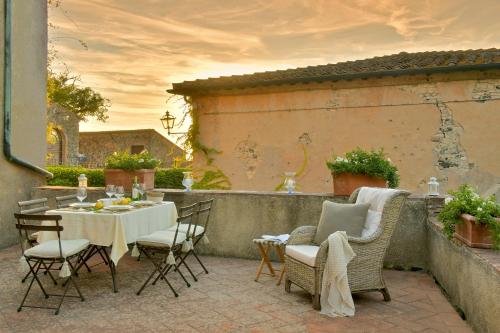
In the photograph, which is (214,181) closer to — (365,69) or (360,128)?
(360,128)

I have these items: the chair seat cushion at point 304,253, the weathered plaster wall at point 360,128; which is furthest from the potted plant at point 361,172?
the weathered plaster wall at point 360,128

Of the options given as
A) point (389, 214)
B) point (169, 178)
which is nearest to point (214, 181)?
point (169, 178)

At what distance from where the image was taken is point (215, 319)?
3369 millimetres

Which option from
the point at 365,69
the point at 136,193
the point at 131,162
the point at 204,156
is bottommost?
the point at 136,193

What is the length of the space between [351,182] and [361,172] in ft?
Result: 0.57

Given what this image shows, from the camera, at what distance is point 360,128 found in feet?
27.2

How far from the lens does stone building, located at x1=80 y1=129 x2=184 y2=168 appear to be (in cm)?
1764

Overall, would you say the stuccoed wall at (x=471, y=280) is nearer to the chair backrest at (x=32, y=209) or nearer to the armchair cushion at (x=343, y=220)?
the armchair cushion at (x=343, y=220)

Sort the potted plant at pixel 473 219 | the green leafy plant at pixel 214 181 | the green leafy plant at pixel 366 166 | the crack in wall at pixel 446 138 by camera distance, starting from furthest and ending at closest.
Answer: the green leafy plant at pixel 214 181 → the crack in wall at pixel 446 138 → the green leafy plant at pixel 366 166 → the potted plant at pixel 473 219

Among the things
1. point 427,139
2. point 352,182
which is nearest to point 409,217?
point 352,182

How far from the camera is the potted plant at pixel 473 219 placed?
3.04 metres

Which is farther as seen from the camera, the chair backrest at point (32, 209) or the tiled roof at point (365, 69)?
the tiled roof at point (365, 69)

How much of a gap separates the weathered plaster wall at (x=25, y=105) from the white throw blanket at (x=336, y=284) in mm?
Result: 4840

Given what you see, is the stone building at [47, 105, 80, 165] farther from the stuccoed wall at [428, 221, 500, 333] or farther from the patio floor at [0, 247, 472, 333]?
the stuccoed wall at [428, 221, 500, 333]
